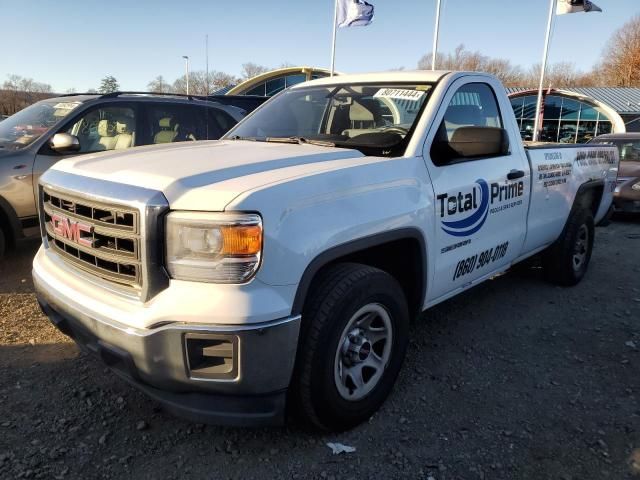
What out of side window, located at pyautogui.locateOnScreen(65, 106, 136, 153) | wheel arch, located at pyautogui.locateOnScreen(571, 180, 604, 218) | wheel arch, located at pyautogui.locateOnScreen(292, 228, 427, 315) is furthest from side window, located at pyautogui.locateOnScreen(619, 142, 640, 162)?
side window, located at pyautogui.locateOnScreen(65, 106, 136, 153)

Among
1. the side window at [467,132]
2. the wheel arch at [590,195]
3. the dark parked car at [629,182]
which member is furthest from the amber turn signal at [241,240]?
the dark parked car at [629,182]

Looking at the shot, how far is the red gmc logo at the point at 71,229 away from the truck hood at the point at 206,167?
0.25 meters

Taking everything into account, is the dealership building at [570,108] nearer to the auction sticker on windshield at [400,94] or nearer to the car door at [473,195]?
the car door at [473,195]

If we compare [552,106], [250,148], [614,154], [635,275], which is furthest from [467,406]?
[552,106]

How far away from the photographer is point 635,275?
18.6 ft

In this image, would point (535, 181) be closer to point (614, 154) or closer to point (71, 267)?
point (614, 154)

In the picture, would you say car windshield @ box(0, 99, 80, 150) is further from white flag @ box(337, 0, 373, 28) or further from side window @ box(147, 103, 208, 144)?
white flag @ box(337, 0, 373, 28)

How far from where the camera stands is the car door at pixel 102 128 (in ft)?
17.8

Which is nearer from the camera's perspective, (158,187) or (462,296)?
(158,187)

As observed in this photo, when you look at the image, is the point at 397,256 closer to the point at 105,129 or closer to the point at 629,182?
the point at 105,129

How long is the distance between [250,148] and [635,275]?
4811 mm

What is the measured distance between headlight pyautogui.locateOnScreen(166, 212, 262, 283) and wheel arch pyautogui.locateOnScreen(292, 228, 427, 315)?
37 cm

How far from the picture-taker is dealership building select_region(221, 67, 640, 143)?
3155 cm

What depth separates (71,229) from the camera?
8.25 ft
